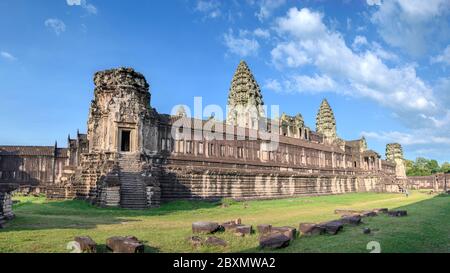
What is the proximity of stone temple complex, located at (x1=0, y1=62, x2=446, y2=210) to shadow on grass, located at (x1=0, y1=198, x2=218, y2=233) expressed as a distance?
50.2 inches

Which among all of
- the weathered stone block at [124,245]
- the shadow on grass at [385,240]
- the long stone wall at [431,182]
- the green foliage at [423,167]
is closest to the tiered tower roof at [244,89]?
the long stone wall at [431,182]

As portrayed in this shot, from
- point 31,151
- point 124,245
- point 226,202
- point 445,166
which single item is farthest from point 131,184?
point 445,166

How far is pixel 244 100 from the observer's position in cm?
6412

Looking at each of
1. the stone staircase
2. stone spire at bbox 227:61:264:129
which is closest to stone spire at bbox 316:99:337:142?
stone spire at bbox 227:61:264:129

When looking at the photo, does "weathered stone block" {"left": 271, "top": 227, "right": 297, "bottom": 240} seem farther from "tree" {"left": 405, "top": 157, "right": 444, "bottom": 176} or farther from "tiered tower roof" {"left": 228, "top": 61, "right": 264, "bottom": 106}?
"tree" {"left": 405, "top": 157, "right": 444, "bottom": 176}

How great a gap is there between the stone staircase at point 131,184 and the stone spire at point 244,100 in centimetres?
3702

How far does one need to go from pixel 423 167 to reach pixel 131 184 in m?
121

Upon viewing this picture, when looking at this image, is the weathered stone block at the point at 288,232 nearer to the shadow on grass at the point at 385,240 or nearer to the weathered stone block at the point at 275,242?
the shadow on grass at the point at 385,240

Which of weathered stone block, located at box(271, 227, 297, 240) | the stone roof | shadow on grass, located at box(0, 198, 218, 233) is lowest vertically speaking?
shadow on grass, located at box(0, 198, 218, 233)

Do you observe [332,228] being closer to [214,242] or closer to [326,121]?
[214,242]

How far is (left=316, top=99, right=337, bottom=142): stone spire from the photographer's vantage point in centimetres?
8731

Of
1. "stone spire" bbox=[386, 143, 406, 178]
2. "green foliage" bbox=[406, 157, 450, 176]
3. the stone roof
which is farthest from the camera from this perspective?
"green foliage" bbox=[406, 157, 450, 176]
